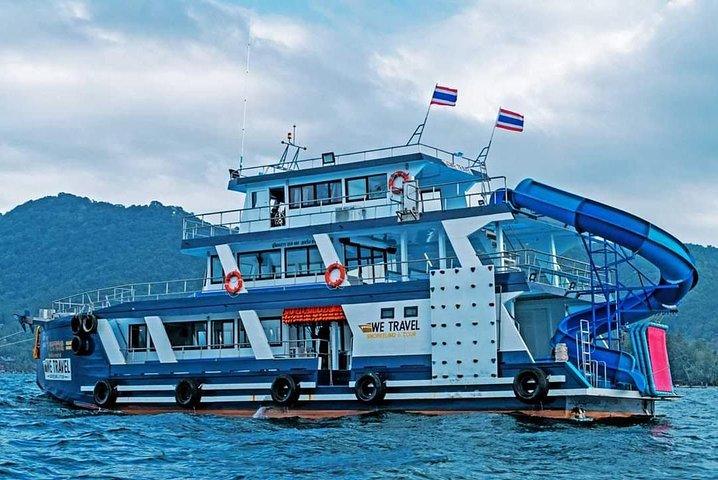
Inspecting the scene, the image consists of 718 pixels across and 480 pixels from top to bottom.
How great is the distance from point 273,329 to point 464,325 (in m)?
6.86

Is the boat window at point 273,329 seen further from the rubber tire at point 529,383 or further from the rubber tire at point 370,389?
the rubber tire at point 529,383

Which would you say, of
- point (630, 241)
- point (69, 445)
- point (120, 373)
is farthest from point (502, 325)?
point (120, 373)

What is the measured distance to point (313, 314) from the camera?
26219 mm

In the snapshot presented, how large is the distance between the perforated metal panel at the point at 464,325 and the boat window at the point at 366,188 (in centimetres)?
504

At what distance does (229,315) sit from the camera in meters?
28.6

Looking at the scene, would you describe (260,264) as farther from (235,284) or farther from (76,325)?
(76,325)

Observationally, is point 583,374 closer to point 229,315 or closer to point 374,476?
point 374,476

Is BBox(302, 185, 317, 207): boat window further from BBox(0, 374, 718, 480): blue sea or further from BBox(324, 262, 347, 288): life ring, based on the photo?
BBox(0, 374, 718, 480): blue sea

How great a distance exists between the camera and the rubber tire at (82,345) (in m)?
29.8

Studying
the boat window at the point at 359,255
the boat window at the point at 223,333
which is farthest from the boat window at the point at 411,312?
the boat window at the point at 223,333

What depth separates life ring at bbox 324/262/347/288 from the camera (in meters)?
25.8

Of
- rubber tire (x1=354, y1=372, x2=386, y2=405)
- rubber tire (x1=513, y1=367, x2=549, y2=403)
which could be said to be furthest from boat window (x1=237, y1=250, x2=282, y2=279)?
rubber tire (x1=513, y1=367, x2=549, y2=403)

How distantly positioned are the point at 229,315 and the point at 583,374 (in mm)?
10950

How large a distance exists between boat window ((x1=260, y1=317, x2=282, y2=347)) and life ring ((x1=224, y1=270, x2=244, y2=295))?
1.32 m
